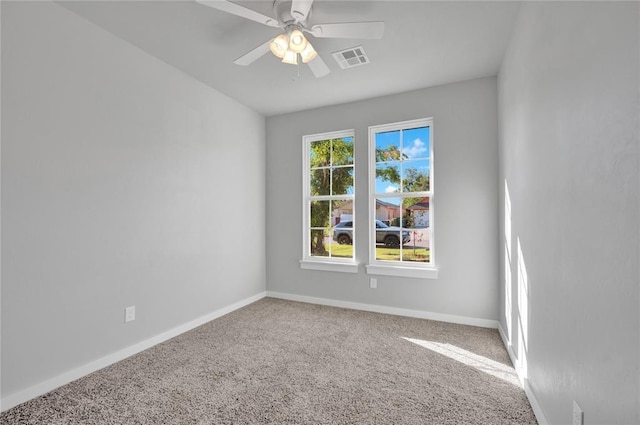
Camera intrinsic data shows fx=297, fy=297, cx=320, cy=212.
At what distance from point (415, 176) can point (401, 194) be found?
0.27 m

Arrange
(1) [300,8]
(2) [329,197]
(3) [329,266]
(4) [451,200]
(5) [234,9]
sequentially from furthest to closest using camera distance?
(2) [329,197] < (3) [329,266] < (4) [451,200] < (1) [300,8] < (5) [234,9]

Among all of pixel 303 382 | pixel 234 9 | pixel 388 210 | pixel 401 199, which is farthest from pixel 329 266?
pixel 234 9

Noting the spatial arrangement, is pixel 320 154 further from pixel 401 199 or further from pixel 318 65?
pixel 318 65

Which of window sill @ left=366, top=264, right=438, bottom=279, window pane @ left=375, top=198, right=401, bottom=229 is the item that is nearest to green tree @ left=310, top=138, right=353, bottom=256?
window pane @ left=375, top=198, right=401, bottom=229

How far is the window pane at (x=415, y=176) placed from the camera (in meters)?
3.53

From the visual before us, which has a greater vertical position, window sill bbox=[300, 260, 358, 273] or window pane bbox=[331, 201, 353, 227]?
window pane bbox=[331, 201, 353, 227]

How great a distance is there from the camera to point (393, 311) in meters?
3.57

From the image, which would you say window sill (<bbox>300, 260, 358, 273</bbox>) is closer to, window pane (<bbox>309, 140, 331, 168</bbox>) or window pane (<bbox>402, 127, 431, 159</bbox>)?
window pane (<bbox>309, 140, 331, 168</bbox>)

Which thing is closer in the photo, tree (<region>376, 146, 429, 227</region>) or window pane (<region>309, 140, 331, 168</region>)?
tree (<region>376, 146, 429, 227</region>)

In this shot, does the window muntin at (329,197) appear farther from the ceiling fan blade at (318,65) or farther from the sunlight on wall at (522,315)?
the sunlight on wall at (522,315)

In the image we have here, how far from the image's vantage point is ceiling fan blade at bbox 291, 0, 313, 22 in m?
1.88

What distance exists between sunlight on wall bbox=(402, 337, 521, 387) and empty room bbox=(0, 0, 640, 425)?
0.03 meters

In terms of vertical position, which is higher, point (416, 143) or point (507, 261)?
point (416, 143)

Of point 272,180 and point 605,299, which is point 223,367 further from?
point 272,180
